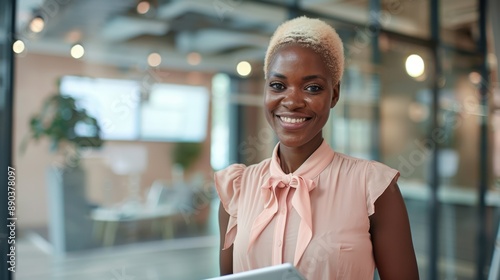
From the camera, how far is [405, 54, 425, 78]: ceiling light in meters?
4.76

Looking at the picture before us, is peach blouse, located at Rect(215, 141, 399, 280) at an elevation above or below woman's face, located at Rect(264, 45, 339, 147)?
below

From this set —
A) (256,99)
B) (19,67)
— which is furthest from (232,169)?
(256,99)

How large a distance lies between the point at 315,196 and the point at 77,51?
2709 mm

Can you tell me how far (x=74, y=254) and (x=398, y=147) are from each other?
3179 mm

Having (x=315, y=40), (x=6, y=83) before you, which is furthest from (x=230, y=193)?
(x=6, y=83)

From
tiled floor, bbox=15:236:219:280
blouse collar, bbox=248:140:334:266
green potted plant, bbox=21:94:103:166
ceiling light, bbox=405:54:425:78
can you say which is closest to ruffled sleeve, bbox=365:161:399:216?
blouse collar, bbox=248:140:334:266

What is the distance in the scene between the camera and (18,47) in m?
2.67

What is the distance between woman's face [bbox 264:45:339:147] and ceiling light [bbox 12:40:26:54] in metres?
1.85

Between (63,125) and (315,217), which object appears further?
(63,125)

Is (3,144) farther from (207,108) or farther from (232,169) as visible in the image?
(207,108)

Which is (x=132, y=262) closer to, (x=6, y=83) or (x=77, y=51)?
(x=77, y=51)

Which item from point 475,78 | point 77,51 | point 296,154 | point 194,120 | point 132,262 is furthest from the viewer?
point 475,78

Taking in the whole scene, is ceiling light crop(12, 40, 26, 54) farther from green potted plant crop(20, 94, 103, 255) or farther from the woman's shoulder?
the woman's shoulder

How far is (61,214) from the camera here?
3.27 meters
